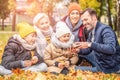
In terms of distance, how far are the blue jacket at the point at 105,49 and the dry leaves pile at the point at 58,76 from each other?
0.28 meters

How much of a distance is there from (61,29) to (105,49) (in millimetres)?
810

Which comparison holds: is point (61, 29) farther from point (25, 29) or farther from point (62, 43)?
point (25, 29)

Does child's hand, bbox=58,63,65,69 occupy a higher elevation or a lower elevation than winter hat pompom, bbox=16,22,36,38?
lower

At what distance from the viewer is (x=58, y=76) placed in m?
7.56

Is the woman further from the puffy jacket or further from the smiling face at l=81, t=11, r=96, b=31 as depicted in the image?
the smiling face at l=81, t=11, r=96, b=31

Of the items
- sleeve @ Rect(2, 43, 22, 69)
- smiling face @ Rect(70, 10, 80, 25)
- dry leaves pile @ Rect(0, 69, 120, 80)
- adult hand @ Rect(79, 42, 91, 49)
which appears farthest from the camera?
smiling face @ Rect(70, 10, 80, 25)

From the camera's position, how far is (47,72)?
781cm

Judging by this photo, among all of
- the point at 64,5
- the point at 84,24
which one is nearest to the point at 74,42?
the point at 84,24

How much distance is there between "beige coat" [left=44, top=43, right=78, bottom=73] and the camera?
304 inches

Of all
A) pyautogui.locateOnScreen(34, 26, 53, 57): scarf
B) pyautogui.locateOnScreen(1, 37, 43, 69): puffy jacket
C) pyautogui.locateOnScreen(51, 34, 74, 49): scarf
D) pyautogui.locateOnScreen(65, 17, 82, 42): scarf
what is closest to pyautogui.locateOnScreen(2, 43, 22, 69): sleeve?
pyautogui.locateOnScreen(1, 37, 43, 69): puffy jacket

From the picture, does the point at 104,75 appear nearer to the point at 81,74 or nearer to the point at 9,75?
the point at 81,74

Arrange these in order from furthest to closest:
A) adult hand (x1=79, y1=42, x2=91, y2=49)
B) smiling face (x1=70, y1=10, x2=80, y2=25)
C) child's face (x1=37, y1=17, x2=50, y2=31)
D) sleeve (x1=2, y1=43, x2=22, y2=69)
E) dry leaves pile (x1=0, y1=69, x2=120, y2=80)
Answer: smiling face (x1=70, y1=10, x2=80, y2=25) → adult hand (x1=79, y1=42, x2=91, y2=49) → child's face (x1=37, y1=17, x2=50, y2=31) → sleeve (x1=2, y1=43, x2=22, y2=69) → dry leaves pile (x1=0, y1=69, x2=120, y2=80)

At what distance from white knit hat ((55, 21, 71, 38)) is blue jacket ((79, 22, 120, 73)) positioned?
480 millimetres

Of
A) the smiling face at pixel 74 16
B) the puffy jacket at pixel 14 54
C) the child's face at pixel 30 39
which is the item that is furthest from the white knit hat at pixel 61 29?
the puffy jacket at pixel 14 54
